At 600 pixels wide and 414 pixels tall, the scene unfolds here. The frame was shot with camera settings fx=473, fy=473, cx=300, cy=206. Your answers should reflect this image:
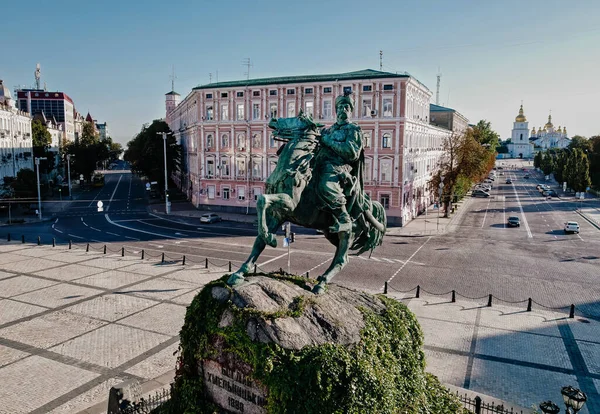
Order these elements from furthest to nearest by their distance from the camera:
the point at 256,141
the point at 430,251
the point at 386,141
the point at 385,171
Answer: the point at 256,141 → the point at 385,171 → the point at 386,141 → the point at 430,251

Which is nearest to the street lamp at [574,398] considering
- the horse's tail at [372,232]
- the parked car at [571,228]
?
the horse's tail at [372,232]

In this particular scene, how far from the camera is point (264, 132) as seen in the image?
171 feet

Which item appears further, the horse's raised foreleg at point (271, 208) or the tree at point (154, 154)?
the tree at point (154, 154)

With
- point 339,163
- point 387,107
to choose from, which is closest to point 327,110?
point 387,107

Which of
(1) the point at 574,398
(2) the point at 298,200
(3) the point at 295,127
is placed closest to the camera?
(1) the point at 574,398

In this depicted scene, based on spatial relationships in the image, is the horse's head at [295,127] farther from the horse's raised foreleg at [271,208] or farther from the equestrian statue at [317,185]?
the horse's raised foreleg at [271,208]

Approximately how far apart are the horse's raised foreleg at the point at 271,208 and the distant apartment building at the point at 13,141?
207 feet

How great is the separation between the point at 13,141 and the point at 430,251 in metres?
59.7

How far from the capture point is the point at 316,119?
48.2m

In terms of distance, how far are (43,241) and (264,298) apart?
34.7 m

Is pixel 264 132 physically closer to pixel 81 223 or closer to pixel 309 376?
pixel 81 223

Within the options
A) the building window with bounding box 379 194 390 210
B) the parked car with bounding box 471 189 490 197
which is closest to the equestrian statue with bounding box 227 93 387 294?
the building window with bounding box 379 194 390 210

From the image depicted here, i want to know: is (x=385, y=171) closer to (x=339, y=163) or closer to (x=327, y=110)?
(x=327, y=110)

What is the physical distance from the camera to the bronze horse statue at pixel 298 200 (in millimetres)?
9578
